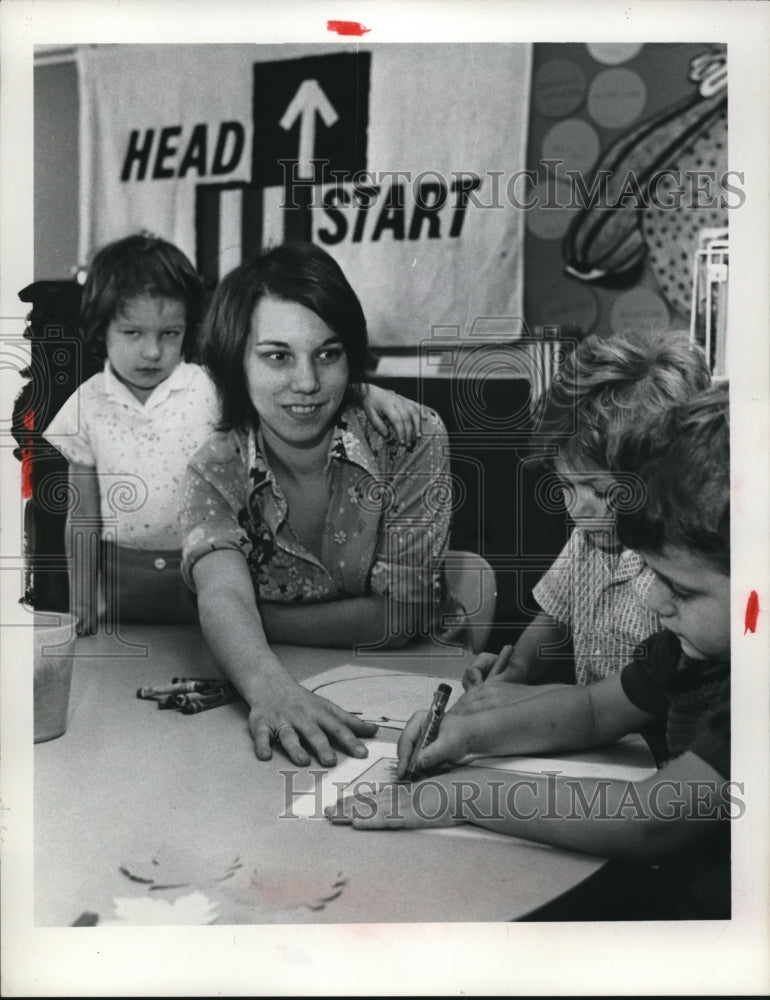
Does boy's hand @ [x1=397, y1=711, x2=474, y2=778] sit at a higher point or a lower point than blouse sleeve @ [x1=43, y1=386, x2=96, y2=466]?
lower

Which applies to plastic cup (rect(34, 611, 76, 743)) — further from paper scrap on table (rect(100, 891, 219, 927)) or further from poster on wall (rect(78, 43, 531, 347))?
poster on wall (rect(78, 43, 531, 347))

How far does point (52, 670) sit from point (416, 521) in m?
0.44

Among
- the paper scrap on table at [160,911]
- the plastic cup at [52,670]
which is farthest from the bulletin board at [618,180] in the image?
the paper scrap on table at [160,911]

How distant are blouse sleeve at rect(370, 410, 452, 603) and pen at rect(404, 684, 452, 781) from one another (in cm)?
10

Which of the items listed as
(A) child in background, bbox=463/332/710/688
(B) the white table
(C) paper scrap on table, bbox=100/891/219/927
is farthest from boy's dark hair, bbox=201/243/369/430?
(C) paper scrap on table, bbox=100/891/219/927

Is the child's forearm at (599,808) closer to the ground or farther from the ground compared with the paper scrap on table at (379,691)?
closer to the ground

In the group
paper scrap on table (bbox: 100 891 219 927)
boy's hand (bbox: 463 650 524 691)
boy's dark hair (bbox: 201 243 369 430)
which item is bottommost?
paper scrap on table (bbox: 100 891 219 927)

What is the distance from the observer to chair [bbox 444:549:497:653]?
1.10 m

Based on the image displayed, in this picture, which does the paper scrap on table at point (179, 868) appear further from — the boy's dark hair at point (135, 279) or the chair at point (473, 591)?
the boy's dark hair at point (135, 279)

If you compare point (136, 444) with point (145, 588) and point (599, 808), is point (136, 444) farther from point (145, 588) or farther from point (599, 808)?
point (599, 808)

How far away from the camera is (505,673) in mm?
1098

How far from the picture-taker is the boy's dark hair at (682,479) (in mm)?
1080

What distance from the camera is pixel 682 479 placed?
108 cm

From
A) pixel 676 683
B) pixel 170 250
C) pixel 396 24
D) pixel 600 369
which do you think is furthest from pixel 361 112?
pixel 676 683
